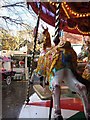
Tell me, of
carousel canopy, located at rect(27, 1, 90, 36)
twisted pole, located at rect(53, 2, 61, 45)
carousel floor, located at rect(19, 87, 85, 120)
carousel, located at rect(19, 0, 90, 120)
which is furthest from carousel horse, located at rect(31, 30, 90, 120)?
carousel canopy, located at rect(27, 1, 90, 36)

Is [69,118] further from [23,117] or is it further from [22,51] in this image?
[22,51]

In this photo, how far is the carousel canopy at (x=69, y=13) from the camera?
383 centimetres

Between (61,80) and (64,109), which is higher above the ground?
(61,80)

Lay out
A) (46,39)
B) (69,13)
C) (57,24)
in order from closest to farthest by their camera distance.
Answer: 1. (57,24)
2. (46,39)
3. (69,13)

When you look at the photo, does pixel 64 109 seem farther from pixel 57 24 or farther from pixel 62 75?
pixel 57 24

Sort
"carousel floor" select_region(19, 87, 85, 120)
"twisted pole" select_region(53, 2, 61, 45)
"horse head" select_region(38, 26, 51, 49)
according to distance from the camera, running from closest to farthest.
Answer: "twisted pole" select_region(53, 2, 61, 45) → "carousel floor" select_region(19, 87, 85, 120) → "horse head" select_region(38, 26, 51, 49)

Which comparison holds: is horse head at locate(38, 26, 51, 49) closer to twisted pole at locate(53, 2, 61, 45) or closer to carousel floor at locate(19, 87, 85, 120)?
carousel floor at locate(19, 87, 85, 120)

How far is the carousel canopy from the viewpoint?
151 inches

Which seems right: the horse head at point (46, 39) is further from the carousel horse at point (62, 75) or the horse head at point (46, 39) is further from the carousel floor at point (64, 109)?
the carousel horse at point (62, 75)

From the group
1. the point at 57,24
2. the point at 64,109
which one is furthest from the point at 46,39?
the point at 57,24

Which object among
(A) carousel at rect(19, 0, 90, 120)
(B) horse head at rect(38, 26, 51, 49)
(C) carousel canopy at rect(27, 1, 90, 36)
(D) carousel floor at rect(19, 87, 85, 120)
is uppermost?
(C) carousel canopy at rect(27, 1, 90, 36)

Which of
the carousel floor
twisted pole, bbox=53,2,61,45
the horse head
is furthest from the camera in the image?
the horse head

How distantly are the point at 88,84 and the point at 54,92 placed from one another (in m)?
0.33

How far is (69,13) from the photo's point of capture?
447 cm
